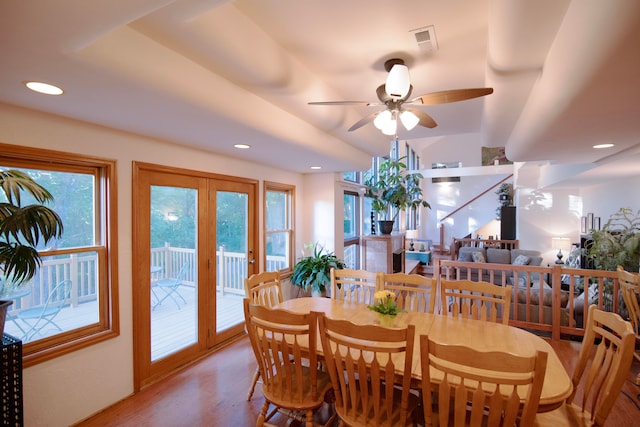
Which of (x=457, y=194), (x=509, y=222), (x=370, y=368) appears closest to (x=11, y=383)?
(x=370, y=368)

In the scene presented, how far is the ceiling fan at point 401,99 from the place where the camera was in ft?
6.13

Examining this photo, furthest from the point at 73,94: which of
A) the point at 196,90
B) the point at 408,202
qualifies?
the point at 408,202

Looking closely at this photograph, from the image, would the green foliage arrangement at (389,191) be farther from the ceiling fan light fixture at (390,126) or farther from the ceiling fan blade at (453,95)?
the ceiling fan blade at (453,95)

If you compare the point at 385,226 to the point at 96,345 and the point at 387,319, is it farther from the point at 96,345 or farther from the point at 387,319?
the point at 96,345

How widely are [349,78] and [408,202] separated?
3939 mm

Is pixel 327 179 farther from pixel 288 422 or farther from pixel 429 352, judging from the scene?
pixel 429 352

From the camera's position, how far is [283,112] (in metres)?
2.62

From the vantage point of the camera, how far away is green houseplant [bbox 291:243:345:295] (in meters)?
4.18

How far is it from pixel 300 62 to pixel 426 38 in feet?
2.96

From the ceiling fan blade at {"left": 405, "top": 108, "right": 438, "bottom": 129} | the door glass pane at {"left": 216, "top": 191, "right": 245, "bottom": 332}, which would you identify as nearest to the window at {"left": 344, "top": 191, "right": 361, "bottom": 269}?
the door glass pane at {"left": 216, "top": 191, "right": 245, "bottom": 332}

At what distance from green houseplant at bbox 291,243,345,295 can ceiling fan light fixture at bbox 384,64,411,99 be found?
2.74 metres

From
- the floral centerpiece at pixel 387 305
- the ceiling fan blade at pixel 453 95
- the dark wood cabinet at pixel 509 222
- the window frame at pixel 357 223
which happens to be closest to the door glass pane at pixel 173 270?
the floral centerpiece at pixel 387 305

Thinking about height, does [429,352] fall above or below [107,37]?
below

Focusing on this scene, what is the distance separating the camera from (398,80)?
6.29 ft
